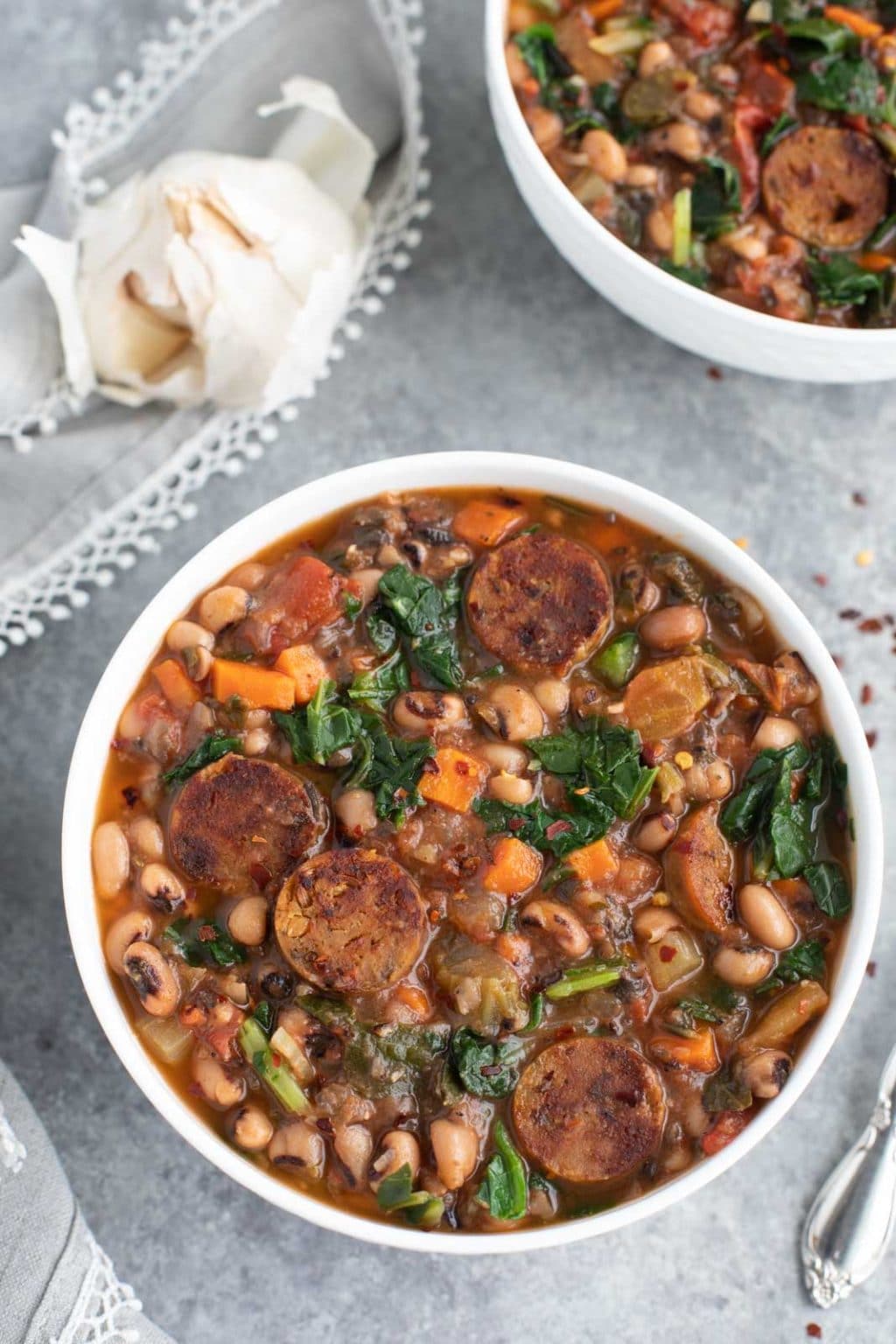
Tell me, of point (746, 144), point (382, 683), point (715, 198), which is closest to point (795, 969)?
point (382, 683)

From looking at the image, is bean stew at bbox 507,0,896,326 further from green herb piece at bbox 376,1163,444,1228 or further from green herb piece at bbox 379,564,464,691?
green herb piece at bbox 376,1163,444,1228

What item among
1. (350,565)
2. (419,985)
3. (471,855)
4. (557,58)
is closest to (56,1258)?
(419,985)

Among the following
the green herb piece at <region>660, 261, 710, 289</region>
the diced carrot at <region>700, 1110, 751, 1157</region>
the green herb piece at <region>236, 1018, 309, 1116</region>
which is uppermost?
the green herb piece at <region>660, 261, 710, 289</region>

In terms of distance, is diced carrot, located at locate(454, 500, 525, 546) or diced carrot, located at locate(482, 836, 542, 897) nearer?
diced carrot, located at locate(482, 836, 542, 897)

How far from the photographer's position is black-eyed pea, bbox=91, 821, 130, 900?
12.5 feet

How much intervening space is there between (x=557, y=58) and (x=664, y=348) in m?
1.01

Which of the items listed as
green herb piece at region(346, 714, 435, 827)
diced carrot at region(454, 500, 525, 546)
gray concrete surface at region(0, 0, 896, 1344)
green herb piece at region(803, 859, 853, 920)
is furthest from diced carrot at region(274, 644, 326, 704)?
green herb piece at region(803, 859, 853, 920)

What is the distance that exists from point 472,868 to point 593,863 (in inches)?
12.6

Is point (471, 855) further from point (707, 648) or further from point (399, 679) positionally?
point (707, 648)

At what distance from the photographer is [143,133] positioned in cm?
504

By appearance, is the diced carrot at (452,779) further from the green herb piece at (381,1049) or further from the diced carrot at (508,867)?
the green herb piece at (381,1049)

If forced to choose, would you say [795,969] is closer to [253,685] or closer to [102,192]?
[253,685]

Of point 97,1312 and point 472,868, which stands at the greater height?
point 472,868

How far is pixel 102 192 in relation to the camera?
4988 mm
